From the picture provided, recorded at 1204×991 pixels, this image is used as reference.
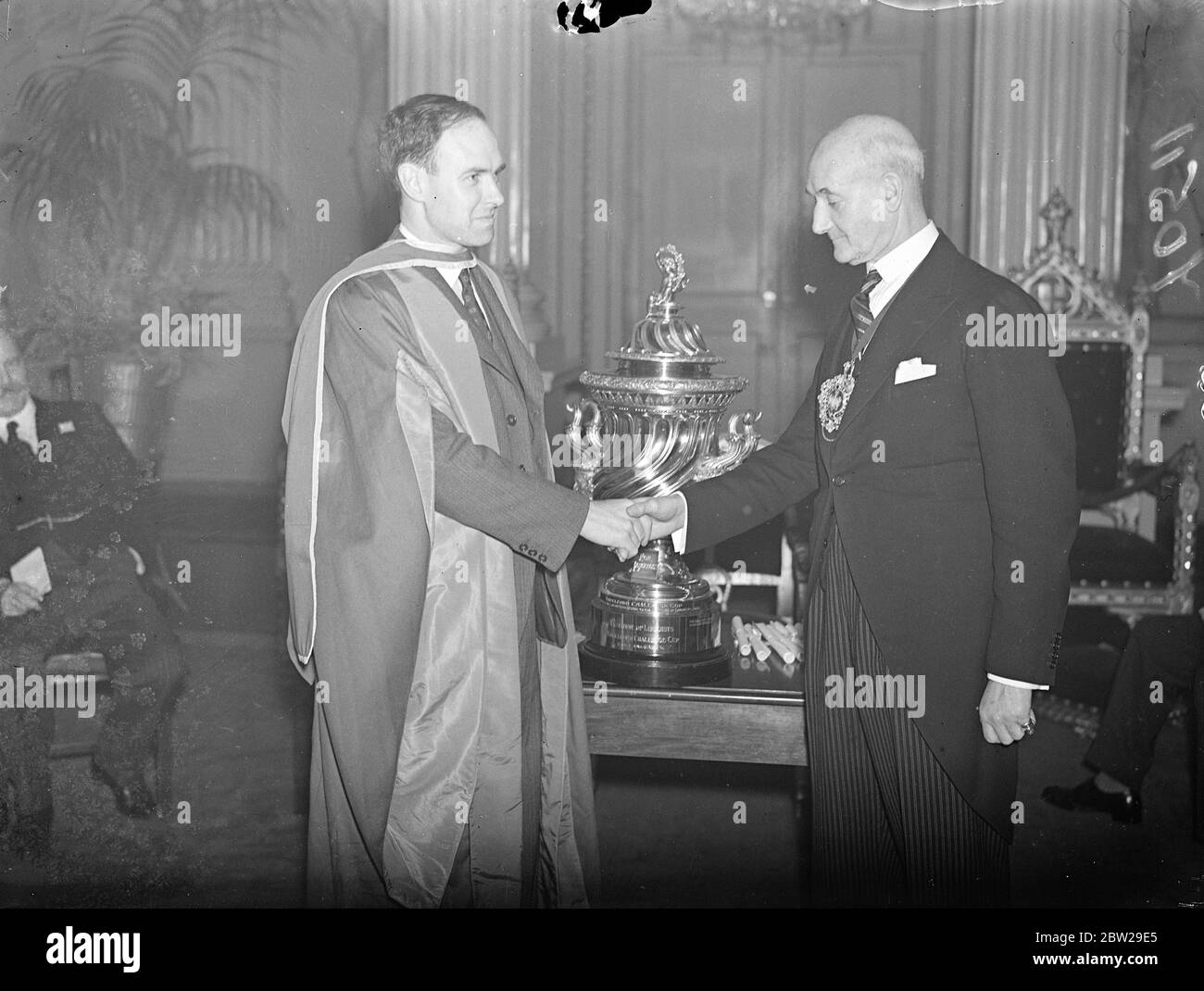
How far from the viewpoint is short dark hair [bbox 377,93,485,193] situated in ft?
8.25

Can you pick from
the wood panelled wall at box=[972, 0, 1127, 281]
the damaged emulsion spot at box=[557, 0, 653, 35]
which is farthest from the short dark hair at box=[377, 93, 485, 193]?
the wood panelled wall at box=[972, 0, 1127, 281]

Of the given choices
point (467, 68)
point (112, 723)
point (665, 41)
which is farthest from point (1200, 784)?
point (665, 41)

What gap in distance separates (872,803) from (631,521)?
74 cm

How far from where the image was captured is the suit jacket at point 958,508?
90.6 inches

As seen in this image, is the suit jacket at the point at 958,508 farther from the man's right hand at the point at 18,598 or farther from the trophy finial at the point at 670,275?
the man's right hand at the point at 18,598

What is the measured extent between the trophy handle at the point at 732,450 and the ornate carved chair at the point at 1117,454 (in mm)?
1982

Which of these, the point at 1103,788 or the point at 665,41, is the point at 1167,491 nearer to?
the point at 1103,788

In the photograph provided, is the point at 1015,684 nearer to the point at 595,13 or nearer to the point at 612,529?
the point at 612,529

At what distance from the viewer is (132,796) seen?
370cm

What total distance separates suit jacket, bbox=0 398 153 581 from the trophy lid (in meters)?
1.64

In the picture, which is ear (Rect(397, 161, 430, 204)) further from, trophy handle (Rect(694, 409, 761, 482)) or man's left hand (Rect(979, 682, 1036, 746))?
man's left hand (Rect(979, 682, 1036, 746))

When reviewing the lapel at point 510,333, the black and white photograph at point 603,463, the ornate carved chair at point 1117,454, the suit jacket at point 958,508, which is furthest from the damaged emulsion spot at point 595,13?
the suit jacket at point 958,508

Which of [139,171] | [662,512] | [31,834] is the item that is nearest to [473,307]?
[662,512]

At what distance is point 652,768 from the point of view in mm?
4344
